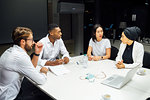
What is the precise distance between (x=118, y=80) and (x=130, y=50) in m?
0.78

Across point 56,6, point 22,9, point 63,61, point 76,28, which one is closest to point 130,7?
point 76,28

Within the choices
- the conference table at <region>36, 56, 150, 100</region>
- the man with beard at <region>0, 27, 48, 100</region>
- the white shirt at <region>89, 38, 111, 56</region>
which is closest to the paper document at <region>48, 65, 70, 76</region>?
the conference table at <region>36, 56, 150, 100</region>

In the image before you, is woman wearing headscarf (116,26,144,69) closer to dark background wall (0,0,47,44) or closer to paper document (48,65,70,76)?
paper document (48,65,70,76)

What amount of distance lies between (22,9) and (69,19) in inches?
86.1

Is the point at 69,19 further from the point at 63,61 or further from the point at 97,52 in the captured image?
the point at 63,61

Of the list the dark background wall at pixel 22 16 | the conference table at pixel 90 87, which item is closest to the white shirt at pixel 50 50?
the conference table at pixel 90 87

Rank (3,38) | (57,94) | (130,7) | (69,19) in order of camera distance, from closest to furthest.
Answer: (57,94) → (3,38) → (130,7) → (69,19)

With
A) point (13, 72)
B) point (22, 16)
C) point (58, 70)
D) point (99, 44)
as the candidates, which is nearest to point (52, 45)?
point (58, 70)

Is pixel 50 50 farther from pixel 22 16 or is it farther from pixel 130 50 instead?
pixel 22 16

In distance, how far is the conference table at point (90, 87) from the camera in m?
1.34

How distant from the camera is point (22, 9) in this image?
396 centimetres

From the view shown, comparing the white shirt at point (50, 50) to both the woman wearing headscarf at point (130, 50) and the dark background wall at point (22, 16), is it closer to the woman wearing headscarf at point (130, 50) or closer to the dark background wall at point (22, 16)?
the woman wearing headscarf at point (130, 50)

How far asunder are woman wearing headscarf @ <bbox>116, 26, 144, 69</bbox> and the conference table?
0.16m

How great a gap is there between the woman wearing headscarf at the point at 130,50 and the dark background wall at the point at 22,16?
9.27 feet
